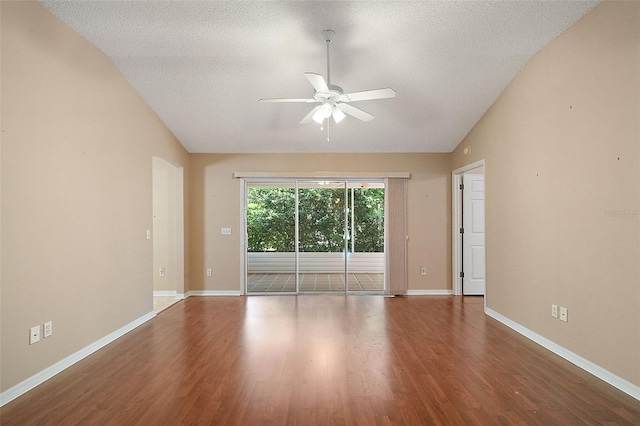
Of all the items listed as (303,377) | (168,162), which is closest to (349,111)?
(303,377)

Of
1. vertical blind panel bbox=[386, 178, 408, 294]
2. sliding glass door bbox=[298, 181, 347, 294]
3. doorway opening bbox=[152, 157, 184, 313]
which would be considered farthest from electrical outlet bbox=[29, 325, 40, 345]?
vertical blind panel bbox=[386, 178, 408, 294]

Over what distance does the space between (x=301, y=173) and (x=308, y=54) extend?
8.69 ft

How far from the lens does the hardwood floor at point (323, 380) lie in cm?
232

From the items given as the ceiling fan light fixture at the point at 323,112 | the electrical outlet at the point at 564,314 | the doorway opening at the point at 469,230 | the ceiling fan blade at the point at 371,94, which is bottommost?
the electrical outlet at the point at 564,314

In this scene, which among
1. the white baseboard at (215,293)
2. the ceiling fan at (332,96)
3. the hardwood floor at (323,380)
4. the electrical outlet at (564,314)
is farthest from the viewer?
the white baseboard at (215,293)

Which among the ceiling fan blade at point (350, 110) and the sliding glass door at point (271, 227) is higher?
the ceiling fan blade at point (350, 110)

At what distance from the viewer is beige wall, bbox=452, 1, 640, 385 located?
2.68 meters

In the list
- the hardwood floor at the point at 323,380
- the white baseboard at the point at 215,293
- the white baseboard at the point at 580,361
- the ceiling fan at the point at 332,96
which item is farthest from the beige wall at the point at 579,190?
the white baseboard at the point at 215,293

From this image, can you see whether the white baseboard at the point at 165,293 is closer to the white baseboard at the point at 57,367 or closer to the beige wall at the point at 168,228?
the beige wall at the point at 168,228

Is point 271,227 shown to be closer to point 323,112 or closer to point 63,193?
point 323,112

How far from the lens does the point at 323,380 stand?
282 cm

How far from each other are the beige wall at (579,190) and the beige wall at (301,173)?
171cm

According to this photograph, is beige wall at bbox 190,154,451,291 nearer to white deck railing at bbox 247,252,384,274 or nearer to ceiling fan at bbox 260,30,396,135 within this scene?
white deck railing at bbox 247,252,384,274

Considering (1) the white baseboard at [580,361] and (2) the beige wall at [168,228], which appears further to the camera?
(2) the beige wall at [168,228]
